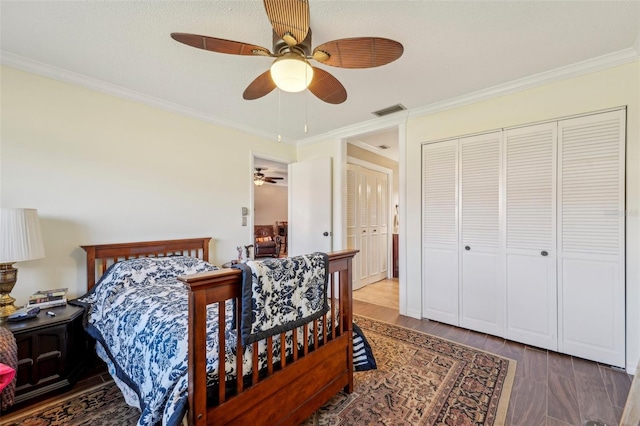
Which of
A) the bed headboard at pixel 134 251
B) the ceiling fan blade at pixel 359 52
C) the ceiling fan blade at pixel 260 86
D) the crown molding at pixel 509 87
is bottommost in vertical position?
the bed headboard at pixel 134 251

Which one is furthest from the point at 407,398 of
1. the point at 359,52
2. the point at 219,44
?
the point at 219,44

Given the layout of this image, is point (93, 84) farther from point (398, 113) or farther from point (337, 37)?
point (398, 113)

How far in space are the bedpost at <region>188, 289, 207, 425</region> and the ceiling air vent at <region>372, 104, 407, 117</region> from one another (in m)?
2.76

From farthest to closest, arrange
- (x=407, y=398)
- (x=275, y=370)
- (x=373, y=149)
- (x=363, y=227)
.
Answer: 1. (x=373, y=149)
2. (x=363, y=227)
3. (x=407, y=398)
4. (x=275, y=370)

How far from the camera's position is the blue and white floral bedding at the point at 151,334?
126cm

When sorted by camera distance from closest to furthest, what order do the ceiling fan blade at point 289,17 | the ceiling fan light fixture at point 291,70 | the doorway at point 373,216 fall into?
the ceiling fan blade at point 289,17
the ceiling fan light fixture at point 291,70
the doorway at point 373,216

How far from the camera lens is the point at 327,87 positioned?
1961mm

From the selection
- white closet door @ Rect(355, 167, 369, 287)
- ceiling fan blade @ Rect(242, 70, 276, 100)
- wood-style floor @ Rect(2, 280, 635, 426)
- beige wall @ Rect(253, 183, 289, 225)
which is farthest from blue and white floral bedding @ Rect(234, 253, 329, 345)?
beige wall @ Rect(253, 183, 289, 225)

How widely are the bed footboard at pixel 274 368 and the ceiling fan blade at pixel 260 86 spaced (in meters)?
1.28

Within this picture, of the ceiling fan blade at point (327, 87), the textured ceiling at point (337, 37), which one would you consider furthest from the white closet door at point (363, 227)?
the ceiling fan blade at point (327, 87)

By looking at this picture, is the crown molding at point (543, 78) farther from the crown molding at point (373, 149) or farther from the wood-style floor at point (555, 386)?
the wood-style floor at point (555, 386)

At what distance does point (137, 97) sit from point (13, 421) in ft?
8.56

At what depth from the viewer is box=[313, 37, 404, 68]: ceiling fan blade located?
145cm

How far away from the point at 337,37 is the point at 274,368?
2068mm
